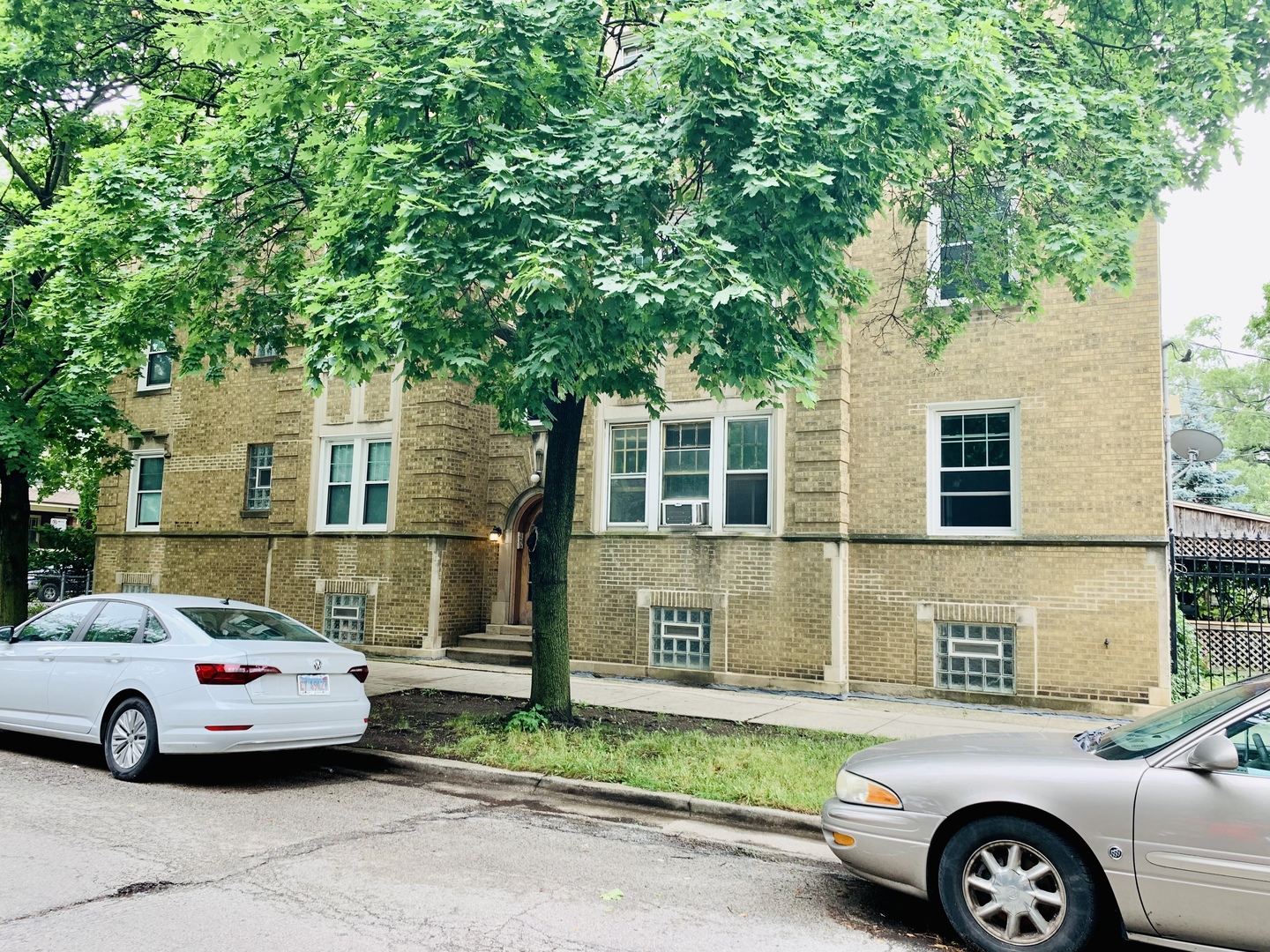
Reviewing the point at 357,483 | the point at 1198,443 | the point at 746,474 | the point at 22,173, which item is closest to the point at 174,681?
the point at 746,474

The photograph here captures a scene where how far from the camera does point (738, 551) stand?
43.3 feet

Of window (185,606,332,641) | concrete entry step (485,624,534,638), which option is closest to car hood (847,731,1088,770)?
window (185,606,332,641)

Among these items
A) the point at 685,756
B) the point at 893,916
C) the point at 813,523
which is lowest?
the point at 893,916

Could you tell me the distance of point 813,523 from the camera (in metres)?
12.7

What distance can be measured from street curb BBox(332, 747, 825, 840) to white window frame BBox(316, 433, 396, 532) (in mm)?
8360

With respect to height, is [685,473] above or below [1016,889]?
above

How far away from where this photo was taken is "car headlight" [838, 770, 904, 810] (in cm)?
454

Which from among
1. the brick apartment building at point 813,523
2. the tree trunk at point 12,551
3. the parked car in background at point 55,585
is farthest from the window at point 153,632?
the parked car in background at point 55,585

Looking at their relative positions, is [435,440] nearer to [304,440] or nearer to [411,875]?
[304,440]

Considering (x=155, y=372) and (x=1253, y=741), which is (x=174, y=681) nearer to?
(x=1253, y=741)

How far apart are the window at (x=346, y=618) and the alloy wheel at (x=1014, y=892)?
13427 mm

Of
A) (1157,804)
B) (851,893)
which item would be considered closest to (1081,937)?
(1157,804)

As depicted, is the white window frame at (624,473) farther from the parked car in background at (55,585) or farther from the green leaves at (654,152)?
the parked car in background at (55,585)

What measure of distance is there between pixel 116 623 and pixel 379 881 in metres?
4.26
